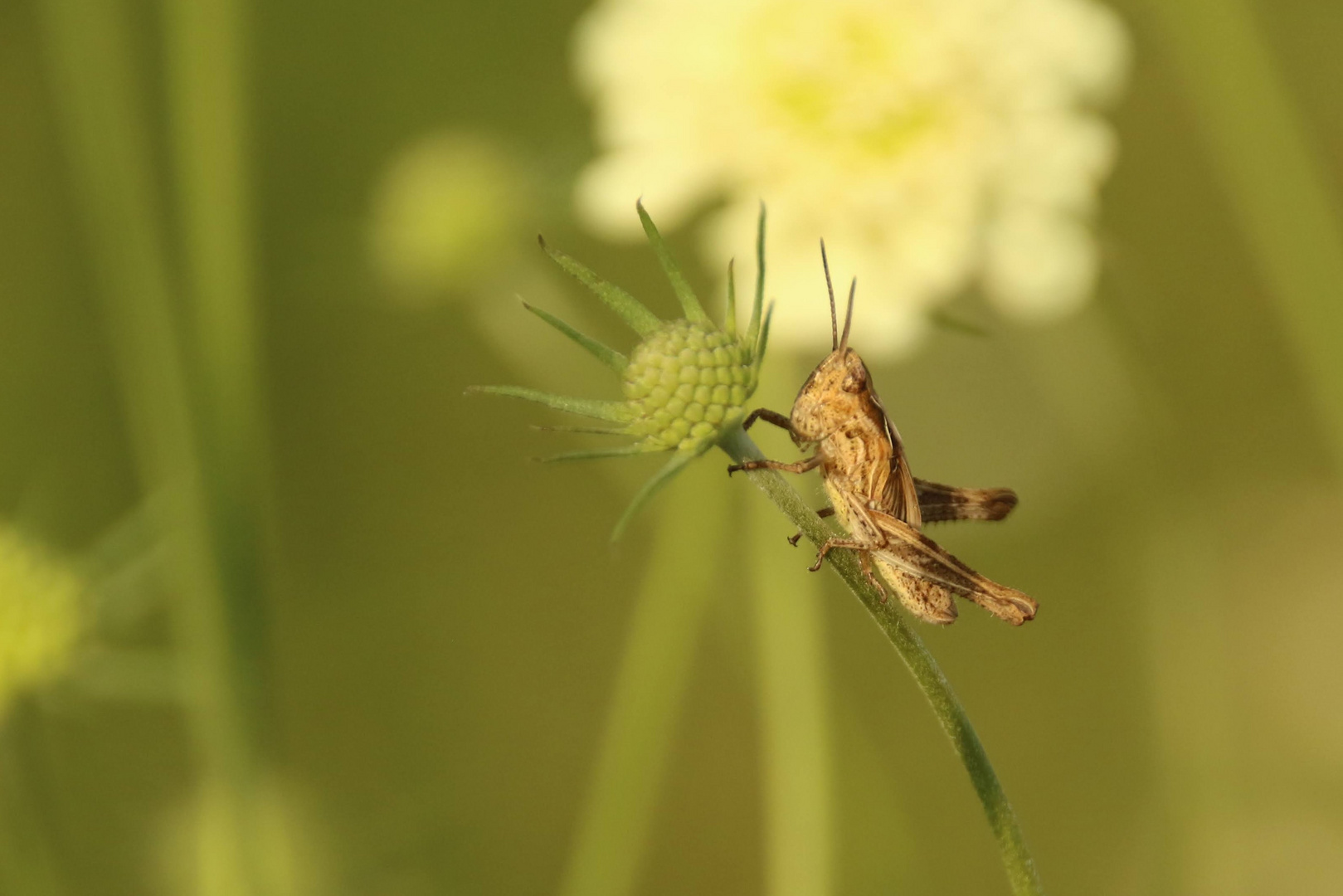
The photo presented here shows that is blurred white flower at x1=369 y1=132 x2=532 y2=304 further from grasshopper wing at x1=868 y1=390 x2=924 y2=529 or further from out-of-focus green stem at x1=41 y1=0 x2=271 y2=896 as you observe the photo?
grasshopper wing at x1=868 y1=390 x2=924 y2=529

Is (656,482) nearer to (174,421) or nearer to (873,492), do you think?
(873,492)

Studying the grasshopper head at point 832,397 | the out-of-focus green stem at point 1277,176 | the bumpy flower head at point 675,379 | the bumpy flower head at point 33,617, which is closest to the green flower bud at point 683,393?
the bumpy flower head at point 675,379

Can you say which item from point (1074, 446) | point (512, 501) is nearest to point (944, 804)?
point (1074, 446)

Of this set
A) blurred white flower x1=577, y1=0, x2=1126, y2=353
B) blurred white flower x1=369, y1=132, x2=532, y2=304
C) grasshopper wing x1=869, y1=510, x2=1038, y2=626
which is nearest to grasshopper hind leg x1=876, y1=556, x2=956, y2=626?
grasshopper wing x1=869, y1=510, x2=1038, y2=626

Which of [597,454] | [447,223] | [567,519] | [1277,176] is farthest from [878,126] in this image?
[567,519]

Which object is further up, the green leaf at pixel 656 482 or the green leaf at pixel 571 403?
the green leaf at pixel 571 403

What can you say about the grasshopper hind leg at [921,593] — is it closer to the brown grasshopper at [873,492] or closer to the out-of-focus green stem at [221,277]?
the brown grasshopper at [873,492]
